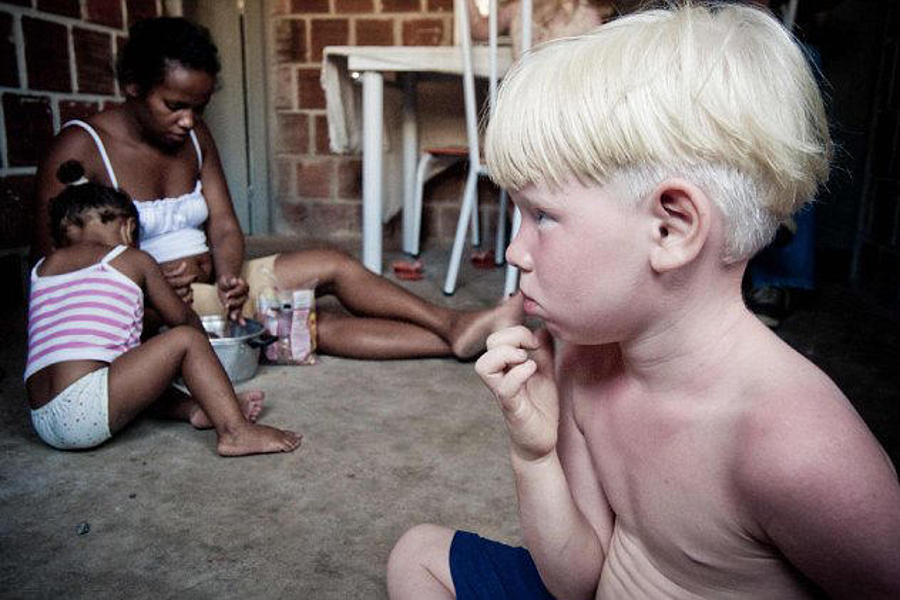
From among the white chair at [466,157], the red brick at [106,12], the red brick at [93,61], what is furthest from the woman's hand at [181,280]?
the red brick at [106,12]

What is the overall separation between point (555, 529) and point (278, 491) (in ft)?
2.37

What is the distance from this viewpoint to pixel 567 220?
60 cm

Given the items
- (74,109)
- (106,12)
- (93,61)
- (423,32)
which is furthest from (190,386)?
(423,32)

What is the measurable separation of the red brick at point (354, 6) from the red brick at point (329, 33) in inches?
2.1

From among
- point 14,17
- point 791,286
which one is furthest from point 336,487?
point 14,17

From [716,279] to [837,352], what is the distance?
1677 mm

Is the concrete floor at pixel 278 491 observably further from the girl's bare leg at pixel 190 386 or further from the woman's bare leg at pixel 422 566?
the woman's bare leg at pixel 422 566

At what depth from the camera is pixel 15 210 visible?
8.25 feet

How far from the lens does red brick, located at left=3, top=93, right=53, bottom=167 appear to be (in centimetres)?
246

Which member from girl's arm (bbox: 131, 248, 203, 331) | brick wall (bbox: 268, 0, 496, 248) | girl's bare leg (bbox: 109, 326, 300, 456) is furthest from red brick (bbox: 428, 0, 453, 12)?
girl's bare leg (bbox: 109, 326, 300, 456)

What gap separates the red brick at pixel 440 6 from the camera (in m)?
3.70

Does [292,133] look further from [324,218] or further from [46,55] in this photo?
[46,55]

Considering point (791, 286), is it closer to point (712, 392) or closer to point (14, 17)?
point (712, 392)

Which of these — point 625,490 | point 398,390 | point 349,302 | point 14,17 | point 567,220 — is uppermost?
point 14,17
